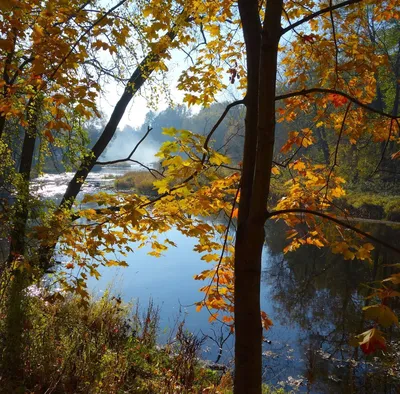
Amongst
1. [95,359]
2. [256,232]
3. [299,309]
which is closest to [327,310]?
[299,309]

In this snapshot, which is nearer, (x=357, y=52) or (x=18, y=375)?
(x=357, y=52)

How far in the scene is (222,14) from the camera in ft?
9.45

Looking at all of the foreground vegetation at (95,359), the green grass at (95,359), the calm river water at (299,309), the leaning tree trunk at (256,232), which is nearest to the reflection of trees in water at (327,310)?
the calm river water at (299,309)

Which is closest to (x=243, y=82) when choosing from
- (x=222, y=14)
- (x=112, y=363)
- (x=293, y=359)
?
(x=222, y=14)

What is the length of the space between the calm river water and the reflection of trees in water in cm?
1

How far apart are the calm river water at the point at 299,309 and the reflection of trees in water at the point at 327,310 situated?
1cm

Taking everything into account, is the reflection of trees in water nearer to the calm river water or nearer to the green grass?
the calm river water

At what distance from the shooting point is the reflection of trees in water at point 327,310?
5281mm

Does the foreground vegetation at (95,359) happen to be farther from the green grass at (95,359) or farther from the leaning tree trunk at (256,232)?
the leaning tree trunk at (256,232)

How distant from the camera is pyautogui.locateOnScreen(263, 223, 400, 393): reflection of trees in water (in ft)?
17.3

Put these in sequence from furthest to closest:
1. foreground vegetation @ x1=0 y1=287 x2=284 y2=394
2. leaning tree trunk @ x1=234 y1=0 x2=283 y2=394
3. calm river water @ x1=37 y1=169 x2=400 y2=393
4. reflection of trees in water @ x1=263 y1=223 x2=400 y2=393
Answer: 1. calm river water @ x1=37 y1=169 x2=400 y2=393
2. reflection of trees in water @ x1=263 y1=223 x2=400 y2=393
3. foreground vegetation @ x1=0 y1=287 x2=284 y2=394
4. leaning tree trunk @ x1=234 y1=0 x2=283 y2=394

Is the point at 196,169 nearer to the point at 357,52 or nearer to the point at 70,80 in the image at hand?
the point at 70,80

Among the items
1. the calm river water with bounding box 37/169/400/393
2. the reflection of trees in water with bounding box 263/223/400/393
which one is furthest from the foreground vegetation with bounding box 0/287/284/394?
the reflection of trees in water with bounding box 263/223/400/393

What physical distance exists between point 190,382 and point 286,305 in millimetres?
4181
